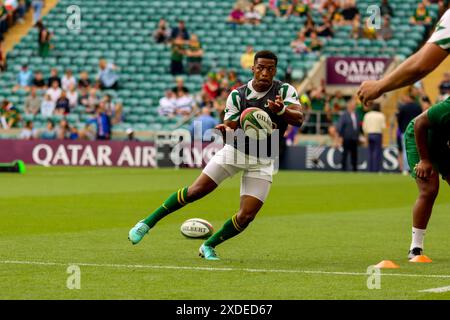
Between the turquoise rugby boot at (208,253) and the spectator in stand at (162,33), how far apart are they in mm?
27940

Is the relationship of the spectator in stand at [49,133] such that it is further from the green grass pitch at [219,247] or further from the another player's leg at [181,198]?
the another player's leg at [181,198]

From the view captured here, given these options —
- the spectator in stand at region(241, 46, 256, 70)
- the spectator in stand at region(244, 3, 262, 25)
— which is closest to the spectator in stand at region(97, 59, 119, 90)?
the spectator in stand at region(241, 46, 256, 70)

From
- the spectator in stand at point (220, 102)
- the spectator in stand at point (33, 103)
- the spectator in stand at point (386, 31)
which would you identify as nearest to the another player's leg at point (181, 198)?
the spectator in stand at point (220, 102)

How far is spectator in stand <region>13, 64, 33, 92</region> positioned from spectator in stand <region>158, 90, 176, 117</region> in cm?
508

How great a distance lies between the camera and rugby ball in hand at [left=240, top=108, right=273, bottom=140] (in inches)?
449

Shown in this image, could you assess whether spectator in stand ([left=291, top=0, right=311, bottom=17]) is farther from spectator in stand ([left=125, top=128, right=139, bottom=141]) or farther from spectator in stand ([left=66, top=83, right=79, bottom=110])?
spectator in stand ([left=66, top=83, right=79, bottom=110])

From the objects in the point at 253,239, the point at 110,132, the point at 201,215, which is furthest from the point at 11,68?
the point at 253,239

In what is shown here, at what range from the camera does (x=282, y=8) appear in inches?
1523

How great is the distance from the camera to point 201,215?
17656 mm

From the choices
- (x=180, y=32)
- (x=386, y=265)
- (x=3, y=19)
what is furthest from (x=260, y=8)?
(x=386, y=265)

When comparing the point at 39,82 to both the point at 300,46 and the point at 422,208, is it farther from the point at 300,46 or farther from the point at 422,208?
the point at 422,208

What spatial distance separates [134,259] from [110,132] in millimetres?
24332

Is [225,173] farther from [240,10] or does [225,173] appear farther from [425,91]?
[240,10]

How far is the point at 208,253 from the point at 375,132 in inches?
803
